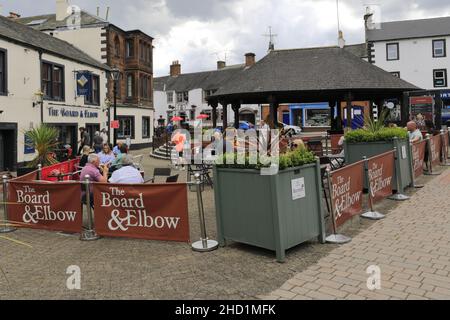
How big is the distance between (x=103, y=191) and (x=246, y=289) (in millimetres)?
3347

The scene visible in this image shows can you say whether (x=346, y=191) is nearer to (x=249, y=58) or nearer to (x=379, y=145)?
(x=379, y=145)

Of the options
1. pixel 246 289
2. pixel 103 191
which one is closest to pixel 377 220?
pixel 246 289

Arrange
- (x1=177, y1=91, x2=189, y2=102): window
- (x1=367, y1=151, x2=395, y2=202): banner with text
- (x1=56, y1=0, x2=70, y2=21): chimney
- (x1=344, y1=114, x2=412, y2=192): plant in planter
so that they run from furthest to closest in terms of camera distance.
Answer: (x1=177, y1=91, x2=189, y2=102): window → (x1=56, y1=0, x2=70, y2=21): chimney → (x1=344, y1=114, x2=412, y2=192): plant in planter → (x1=367, y1=151, x2=395, y2=202): banner with text

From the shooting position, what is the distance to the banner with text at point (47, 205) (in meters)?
7.52

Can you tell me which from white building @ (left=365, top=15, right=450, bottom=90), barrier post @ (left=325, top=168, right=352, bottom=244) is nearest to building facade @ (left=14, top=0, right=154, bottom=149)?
white building @ (left=365, top=15, right=450, bottom=90)

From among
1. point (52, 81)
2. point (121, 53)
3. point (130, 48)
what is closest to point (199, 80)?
point (130, 48)

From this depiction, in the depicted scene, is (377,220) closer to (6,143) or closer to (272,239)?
(272,239)

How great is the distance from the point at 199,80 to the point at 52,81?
39503mm

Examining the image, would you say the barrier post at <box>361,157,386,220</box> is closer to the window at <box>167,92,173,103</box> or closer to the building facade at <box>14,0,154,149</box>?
the building facade at <box>14,0,154,149</box>

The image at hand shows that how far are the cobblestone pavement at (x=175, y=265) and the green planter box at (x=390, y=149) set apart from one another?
2531 millimetres

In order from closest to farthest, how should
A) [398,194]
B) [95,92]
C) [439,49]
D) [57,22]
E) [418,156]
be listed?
[398,194], [418,156], [95,92], [57,22], [439,49]

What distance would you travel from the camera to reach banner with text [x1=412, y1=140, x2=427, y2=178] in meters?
12.0

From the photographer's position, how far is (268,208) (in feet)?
18.9

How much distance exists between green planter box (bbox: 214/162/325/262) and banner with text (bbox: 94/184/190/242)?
0.61 m
